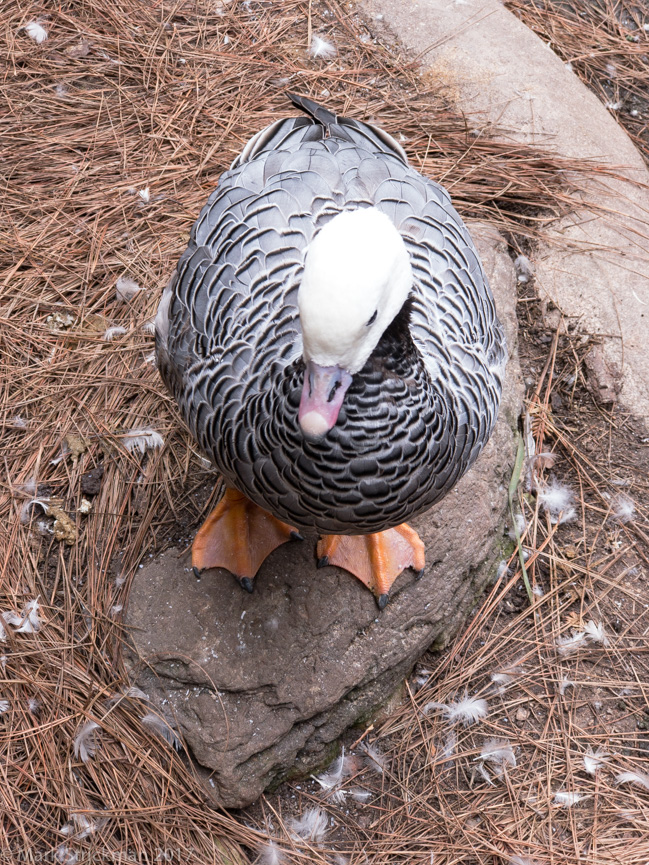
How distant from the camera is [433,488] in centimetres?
232

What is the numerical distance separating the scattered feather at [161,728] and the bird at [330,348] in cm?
55

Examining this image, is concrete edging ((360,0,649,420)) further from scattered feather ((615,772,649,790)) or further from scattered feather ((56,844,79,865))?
scattered feather ((56,844,79,865))

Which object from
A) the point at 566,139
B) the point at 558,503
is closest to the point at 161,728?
the point at 558,503

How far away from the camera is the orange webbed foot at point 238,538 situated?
2926mm

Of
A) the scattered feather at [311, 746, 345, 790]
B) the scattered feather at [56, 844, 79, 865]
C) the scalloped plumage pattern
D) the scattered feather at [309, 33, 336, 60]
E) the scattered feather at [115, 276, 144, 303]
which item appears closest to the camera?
the scalloped plumage pattern

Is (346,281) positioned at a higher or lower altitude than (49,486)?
higher

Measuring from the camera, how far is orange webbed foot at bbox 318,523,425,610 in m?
2.95

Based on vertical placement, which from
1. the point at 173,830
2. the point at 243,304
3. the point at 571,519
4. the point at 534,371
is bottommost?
the point at 173,830

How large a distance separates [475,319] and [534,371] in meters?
1.26

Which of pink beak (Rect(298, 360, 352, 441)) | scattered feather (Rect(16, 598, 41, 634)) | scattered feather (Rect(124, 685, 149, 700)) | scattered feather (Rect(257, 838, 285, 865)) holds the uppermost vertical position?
pink beak (Rect(298, 360, 352, 441))

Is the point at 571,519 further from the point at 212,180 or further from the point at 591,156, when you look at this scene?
the point at 212,180

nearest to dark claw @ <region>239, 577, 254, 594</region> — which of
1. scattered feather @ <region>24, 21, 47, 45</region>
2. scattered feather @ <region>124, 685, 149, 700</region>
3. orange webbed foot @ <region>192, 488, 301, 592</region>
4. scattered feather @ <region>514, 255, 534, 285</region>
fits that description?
orange webbed foot @ <region>192, 488, 301, 592</region>

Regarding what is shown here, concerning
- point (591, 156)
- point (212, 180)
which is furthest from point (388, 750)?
point (591, 156)

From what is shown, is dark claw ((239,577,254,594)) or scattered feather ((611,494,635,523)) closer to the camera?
dark claw ((239,577,254,594))
